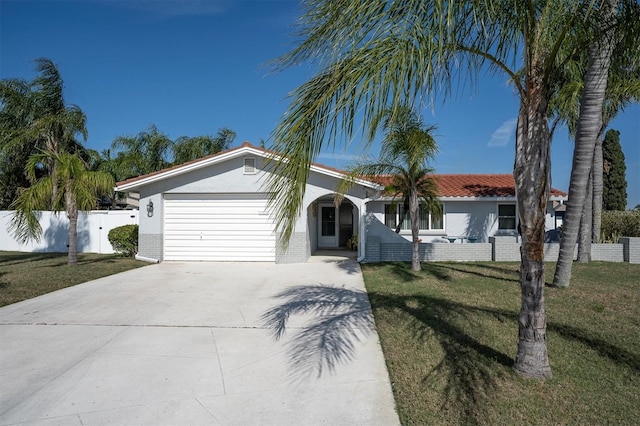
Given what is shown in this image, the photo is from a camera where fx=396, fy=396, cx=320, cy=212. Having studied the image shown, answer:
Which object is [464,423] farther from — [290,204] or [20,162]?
[20,162]

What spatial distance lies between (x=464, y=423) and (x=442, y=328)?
2634 millimetres

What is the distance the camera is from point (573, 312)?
6.84 m

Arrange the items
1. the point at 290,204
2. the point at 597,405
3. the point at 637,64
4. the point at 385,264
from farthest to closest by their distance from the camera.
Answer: the point at 385,264 < the point at 637,64 < the point at 597,405 < the point at 290,204

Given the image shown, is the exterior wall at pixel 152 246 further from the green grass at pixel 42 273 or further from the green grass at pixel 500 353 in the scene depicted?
the green grass at pixel 500 353

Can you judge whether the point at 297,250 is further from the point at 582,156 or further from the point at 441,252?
the point at 582,156

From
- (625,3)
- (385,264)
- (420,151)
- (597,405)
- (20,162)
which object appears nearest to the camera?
(597,405)

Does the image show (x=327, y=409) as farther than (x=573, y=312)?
No

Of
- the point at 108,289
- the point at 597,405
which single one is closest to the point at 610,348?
the point at 597,405

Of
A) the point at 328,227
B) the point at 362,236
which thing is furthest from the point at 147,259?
the point at 328,227

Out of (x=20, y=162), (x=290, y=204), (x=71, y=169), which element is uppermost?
(x=20, y=162)

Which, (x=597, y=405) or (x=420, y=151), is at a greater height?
(x=420, y=151)

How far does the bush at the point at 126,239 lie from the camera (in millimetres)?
15812

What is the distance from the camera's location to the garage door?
45.5ft

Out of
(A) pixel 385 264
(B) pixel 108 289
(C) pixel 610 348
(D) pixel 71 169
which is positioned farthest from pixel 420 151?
(D) pixel 71 169
